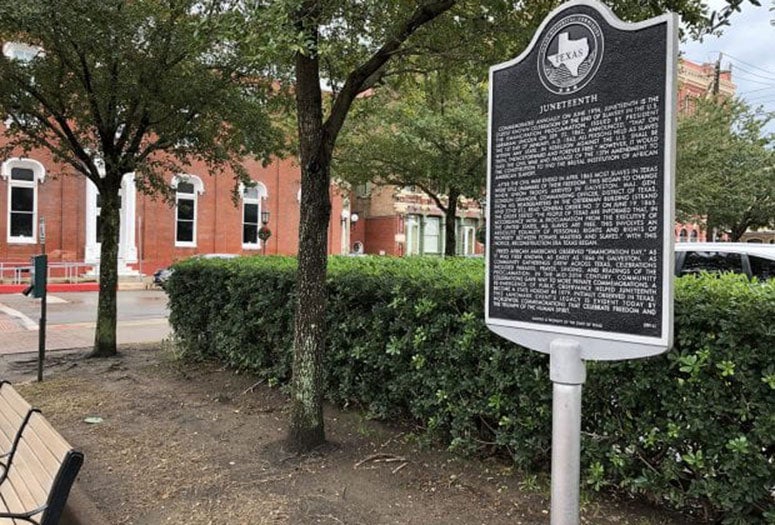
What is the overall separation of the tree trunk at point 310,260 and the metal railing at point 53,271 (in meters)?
25.6

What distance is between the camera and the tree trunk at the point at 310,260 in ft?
15.8

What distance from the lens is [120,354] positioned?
9.91 meters

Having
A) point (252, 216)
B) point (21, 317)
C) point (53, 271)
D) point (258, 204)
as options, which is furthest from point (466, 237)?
point (21, 317)

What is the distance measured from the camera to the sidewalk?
11.6m

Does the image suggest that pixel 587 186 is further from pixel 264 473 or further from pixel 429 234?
pixel 429 234

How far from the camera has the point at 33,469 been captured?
317 centimetres

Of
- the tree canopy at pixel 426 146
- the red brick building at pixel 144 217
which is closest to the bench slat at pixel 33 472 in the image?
the tree canopy at pixel 426 146

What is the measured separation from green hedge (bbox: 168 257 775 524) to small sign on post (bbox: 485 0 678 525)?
972mm

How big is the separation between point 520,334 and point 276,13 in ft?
7.94

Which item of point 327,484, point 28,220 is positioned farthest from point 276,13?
point 28,220

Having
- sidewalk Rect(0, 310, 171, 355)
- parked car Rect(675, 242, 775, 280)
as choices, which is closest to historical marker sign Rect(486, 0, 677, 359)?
parked car Rect(675, 242, 775, 280)

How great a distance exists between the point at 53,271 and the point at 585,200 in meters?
29.9

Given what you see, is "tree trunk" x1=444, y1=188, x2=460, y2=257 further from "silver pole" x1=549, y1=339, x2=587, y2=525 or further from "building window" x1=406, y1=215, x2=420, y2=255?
"building window" x1=406, y1=215, x2=420, y2=255

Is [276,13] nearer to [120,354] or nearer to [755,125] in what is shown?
[120,354]
